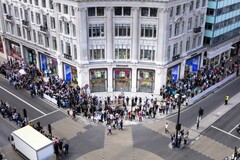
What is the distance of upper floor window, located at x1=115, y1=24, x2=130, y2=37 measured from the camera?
46.4m

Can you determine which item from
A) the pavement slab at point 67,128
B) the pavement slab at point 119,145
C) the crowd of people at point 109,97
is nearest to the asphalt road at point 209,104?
the crowd of people at point 109,97

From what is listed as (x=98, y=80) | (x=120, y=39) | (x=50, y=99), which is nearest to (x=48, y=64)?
(x=50, y=99)

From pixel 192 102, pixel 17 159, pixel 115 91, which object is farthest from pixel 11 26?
pixel 192 102

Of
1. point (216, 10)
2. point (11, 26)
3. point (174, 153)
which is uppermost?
point (216, 10)

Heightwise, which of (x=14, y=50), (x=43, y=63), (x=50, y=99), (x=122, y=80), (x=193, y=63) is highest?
(x=14, y=50)

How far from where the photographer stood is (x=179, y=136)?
36.6 metres

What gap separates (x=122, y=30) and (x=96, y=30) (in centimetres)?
405

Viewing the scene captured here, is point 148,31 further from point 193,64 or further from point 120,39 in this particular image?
point 193,64

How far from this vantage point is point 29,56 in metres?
59.6

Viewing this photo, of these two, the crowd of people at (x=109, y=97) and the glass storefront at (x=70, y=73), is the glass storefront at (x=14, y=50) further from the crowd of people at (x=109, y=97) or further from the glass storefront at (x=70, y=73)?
the glass storefront at (x=70, y=73)

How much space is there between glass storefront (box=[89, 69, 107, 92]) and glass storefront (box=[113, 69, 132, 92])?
1.65m

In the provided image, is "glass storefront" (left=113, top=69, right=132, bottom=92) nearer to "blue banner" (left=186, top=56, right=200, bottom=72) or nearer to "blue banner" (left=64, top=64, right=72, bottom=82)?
"blue banner" (left=64, top=64, right=72, bottom=82)

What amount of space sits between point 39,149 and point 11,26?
36748 millimetres

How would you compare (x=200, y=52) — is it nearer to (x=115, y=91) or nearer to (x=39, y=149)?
(x=115, y=91)
